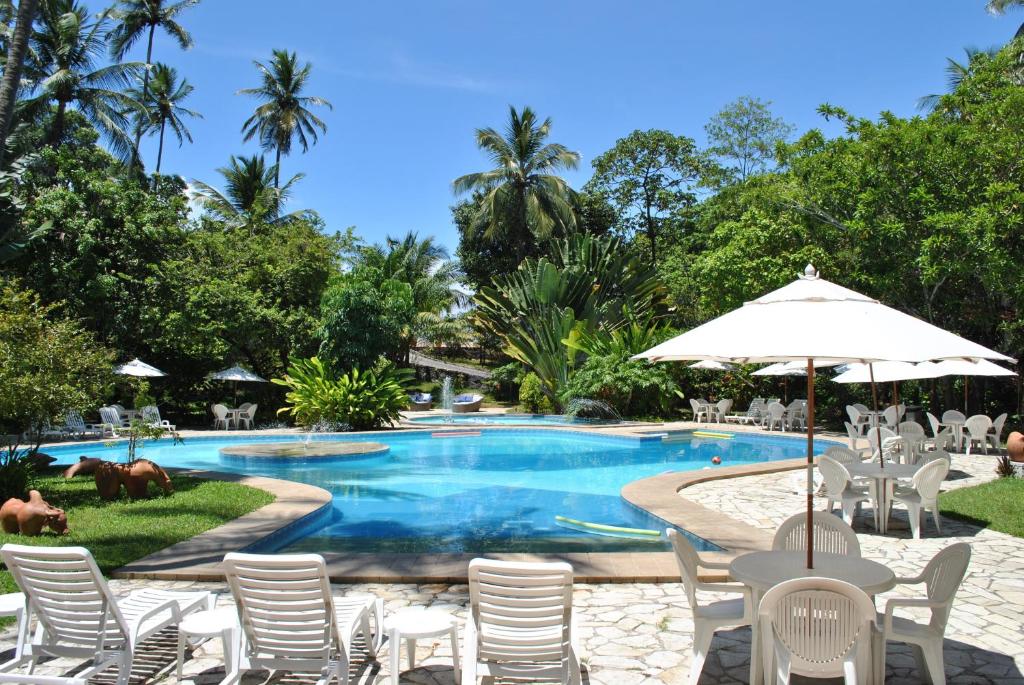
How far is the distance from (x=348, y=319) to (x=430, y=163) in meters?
17.2

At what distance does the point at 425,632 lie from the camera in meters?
3.95

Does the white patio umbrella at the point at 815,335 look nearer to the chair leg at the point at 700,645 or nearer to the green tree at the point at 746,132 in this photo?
the chair leg at the point at 700,645

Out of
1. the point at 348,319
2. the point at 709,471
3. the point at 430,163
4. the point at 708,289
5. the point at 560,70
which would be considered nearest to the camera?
the point at 709,471

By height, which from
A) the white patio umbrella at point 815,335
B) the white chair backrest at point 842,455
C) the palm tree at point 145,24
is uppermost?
the palm tree at point 145,24

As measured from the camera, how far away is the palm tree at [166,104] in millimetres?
36406

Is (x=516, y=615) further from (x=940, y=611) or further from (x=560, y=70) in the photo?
(x=560, y=70)

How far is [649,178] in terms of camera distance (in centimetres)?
3519

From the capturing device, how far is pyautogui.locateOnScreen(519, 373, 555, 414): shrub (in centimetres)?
2627

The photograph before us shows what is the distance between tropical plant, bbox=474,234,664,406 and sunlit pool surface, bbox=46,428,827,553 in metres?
5.48

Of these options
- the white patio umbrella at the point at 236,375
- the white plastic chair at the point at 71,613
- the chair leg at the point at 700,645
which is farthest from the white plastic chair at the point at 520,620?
the white patio umbrella at the point at 236,375

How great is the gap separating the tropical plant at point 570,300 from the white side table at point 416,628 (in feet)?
66.7

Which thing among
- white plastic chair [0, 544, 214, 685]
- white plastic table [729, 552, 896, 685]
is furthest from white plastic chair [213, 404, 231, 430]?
white plastic table [729, 552, 896, 685]

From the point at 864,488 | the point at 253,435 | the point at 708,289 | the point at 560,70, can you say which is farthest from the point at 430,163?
the point at 864,488

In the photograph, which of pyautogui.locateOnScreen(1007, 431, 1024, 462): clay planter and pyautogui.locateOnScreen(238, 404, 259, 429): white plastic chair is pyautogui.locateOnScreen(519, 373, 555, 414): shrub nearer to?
pyautogui.locateOnScreen(238, 404, 259, 429): white plastic chair
